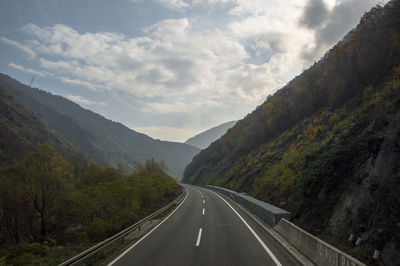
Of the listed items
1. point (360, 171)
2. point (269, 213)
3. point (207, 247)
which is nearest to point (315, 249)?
point (207, 247)

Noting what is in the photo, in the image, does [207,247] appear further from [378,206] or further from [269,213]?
[378,206]

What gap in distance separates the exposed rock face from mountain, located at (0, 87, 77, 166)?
269ft

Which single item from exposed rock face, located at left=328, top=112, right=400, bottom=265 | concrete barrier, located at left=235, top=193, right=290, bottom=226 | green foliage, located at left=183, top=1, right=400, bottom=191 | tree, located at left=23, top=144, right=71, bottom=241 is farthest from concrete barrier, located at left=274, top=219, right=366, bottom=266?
tree, located at left=23, top=144, right=71, bottom=241

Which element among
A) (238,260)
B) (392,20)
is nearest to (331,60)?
(392,20)

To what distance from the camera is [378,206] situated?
796 centimetres

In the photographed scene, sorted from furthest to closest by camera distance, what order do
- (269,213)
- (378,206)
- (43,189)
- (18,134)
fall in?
(18,134)
(43,189)
(269,213)
(378,206)

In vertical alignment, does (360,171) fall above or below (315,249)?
above

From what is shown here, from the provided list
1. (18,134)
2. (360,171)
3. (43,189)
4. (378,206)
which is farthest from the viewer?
(18,134)

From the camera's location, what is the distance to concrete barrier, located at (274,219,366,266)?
514 cm

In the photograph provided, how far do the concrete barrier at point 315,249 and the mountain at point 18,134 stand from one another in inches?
3178

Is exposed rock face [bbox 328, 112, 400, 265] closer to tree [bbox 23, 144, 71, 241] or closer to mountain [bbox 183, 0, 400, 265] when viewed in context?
mountain [bbox 183, 0, 400, 265]

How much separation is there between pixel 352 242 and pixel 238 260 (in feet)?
13.9

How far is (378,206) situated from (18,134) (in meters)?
113

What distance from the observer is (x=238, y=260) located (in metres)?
7.11
